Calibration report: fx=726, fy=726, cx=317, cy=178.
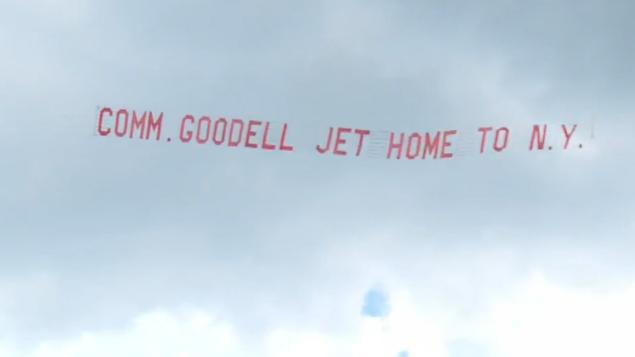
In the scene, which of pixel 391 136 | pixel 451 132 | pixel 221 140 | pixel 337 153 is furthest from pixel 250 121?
pixel 451 132

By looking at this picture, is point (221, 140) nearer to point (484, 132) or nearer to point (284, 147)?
point (284, 147)

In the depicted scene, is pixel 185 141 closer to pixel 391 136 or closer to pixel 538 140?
pixel 391 136

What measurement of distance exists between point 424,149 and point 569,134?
7748 millimetres

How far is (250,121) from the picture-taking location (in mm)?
Answer: 36406

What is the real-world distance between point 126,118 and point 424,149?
15.1 metres

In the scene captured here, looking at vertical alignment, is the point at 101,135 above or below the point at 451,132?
below

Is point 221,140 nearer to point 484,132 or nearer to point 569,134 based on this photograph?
point 484,132

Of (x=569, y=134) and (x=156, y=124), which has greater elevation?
(x=569, y=134)

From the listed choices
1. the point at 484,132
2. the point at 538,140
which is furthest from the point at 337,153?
the point at 538,140

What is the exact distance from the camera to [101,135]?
3609cm

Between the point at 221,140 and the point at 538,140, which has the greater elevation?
the point at 538,140

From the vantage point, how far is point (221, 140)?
36406mm

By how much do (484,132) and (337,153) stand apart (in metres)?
7.55

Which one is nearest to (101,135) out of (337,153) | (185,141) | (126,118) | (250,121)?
(126,118)
